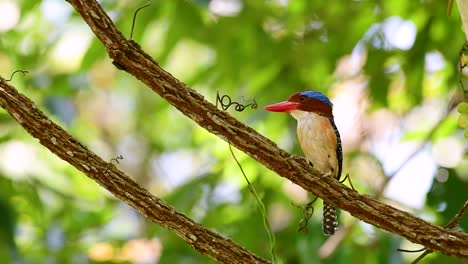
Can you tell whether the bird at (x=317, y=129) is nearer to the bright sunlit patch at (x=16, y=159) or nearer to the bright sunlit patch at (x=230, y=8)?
the bright sunlit patch at (x=230, y=8)

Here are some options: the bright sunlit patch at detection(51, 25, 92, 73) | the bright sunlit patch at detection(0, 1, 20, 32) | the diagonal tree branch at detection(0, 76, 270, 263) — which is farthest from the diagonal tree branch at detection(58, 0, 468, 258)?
the bright sunlit patch at detection(51, 25, 92, 73)

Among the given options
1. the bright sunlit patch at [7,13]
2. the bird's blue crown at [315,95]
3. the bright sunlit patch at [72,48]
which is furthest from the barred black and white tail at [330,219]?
the bright sunlit patch at [72,48]

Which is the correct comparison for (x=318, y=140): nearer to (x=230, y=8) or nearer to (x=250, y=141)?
(x=250, y=141)

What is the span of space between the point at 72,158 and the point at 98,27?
9.3 inches

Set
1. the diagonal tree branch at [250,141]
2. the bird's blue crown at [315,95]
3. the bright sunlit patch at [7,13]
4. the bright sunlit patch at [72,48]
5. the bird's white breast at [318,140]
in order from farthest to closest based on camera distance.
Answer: the bright sunlit patch at [72,48], the bright sunlit patch at [7,13], the bird's white breast at [318,140], the bird's blue crown at [315,95], the diagonal tree branch at [250,141]

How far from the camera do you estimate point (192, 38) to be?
3.34m

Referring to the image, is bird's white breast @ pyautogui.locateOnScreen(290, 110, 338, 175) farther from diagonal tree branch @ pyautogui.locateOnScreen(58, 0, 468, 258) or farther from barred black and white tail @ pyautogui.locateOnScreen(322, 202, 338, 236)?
diagonal tree branch @ pyautogui.locateOnScreen(58, 0, 468, 258)

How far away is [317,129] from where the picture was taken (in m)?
2.35

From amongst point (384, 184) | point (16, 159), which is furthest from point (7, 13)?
point (384, 184)

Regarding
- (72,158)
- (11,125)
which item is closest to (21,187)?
(11,125)

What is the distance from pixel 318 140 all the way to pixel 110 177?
0.82 meters

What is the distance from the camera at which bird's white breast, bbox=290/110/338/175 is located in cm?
233

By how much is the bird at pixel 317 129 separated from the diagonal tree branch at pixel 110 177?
17.0 inches

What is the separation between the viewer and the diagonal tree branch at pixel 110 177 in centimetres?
169
